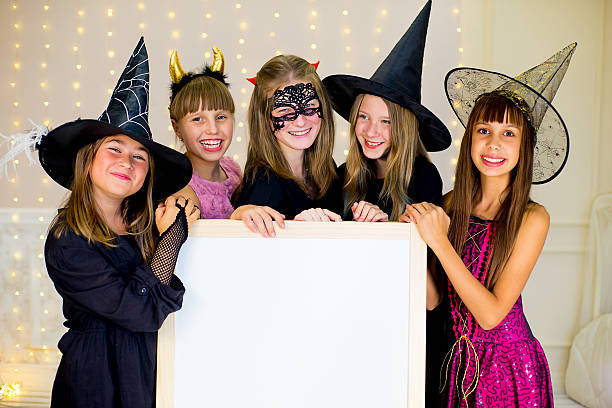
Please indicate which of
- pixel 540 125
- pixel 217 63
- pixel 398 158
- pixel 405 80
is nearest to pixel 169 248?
pixel 398 158

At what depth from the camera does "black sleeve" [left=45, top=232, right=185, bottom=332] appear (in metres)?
1.32

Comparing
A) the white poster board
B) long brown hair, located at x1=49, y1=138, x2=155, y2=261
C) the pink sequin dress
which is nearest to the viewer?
the white poster board

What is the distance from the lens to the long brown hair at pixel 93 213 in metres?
1.51

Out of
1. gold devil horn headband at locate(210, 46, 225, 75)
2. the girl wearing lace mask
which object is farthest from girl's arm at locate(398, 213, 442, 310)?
gold devil horn headband at locate(210, 46, 225, 75)

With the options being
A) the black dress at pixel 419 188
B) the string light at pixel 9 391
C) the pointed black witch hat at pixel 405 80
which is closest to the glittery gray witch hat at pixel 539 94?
the pointed black witch hat at pixel 405 80

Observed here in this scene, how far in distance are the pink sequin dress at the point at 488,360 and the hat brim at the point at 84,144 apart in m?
0.98

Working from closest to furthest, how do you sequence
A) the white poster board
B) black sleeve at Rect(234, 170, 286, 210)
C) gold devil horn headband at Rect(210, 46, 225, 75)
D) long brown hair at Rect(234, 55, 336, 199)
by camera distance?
the white poster board, black sleeve at Rect(234, 170, 286, 210), long brown hair at Rect(234, 55, 336, 199), gold devil horn headband at Rect(210, 46, 225, 75)

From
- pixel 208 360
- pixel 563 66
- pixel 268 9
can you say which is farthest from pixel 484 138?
pixel 268 9

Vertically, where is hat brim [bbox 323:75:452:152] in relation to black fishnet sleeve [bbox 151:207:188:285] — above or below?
above

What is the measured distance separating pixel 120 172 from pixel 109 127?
0.14 metres

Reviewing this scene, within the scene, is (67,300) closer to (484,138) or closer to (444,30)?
(484,138)

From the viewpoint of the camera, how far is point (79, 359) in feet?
4.92

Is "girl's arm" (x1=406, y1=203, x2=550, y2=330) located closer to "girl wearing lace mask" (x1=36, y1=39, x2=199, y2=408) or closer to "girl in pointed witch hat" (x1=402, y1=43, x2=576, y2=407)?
"girl in pointed witch hat" (x1=402, y1=43, x2=576, y2=407)

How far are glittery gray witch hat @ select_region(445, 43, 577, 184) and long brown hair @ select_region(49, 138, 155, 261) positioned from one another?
44.6 inches
